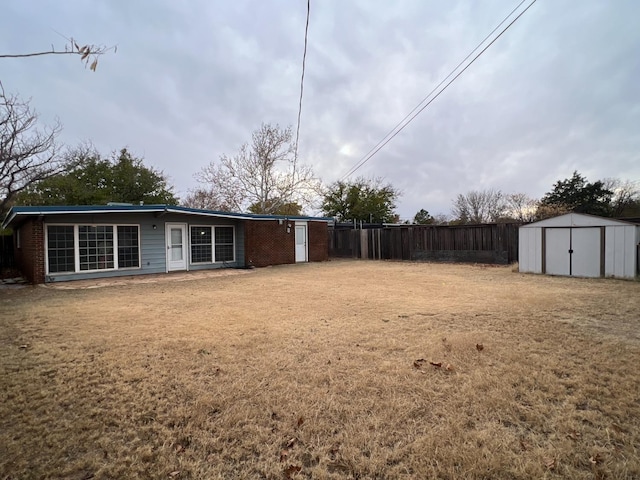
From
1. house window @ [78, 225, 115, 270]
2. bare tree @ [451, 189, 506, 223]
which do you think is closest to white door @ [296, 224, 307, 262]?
house window @ [78, 225, 115, 270]

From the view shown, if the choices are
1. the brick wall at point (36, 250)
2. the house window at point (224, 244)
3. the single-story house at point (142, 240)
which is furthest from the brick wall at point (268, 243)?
the brick wall at point (36, 250)

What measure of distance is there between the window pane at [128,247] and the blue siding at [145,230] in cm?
17

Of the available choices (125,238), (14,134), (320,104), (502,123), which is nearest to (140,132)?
(14,134)

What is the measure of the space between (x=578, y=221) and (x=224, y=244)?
44.0 feet

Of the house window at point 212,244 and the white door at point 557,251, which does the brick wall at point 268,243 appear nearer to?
the house window at point 212,244

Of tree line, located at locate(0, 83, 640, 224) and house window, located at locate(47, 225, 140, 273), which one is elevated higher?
tree line, located at locate(0, 83, 640, 224)

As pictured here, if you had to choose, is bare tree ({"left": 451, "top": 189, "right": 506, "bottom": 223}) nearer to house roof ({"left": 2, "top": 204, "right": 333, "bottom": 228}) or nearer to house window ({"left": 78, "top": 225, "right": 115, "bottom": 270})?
house roof ({"left": 2, "top": 204, "right": 333, "bottom": 228})

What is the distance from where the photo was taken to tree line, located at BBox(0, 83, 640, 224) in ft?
54.0

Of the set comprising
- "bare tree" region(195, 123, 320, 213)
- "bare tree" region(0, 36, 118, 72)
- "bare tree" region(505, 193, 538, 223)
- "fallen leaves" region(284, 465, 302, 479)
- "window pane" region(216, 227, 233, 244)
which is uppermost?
"bare tree" region(195, 123, 320, 213)

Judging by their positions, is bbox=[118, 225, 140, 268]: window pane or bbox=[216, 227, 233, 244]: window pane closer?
bbox=[118, 225, 140, 268]: window pane

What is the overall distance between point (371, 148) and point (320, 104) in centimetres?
394

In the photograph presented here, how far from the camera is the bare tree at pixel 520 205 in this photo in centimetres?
2832

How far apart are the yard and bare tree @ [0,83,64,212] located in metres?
15.0

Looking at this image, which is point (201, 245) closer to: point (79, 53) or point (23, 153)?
point (23, 153)
